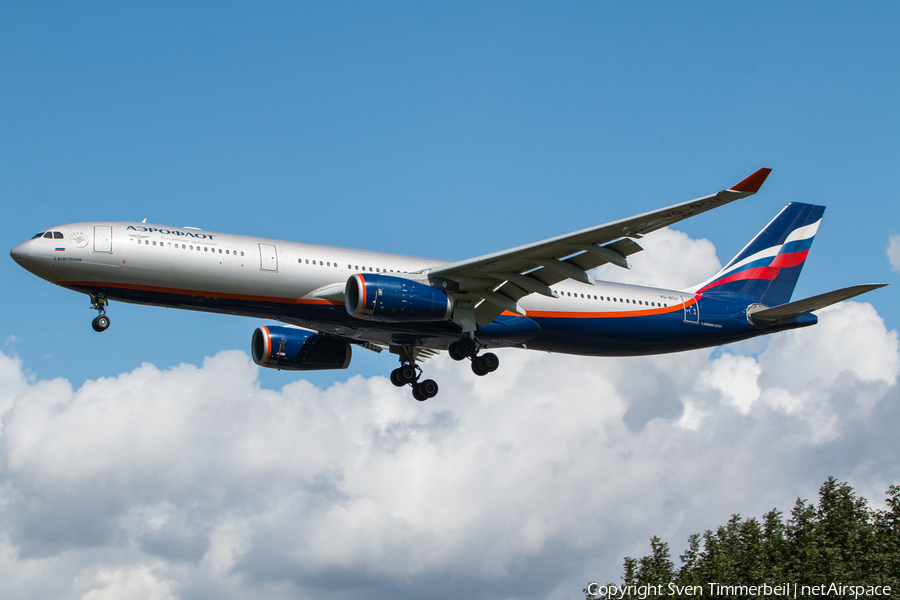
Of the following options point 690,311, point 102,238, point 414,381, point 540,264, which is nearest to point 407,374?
point 414,381

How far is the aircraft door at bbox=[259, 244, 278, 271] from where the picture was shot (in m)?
28.6

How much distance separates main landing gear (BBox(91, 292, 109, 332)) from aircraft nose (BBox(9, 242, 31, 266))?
2.28 metres

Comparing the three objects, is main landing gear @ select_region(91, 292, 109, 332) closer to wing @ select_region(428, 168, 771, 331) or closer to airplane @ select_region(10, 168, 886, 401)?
airplane @ select_region(10, 168, 886, 401)

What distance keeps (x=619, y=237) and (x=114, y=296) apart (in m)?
16.0

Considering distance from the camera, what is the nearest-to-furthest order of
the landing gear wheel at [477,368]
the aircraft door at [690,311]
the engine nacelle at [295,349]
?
the landing gear wheel at [477,368] < the aircraft door at [690,311] < the engine nacelle at [295,349]

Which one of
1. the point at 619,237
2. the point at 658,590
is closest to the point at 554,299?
the point at 619,237

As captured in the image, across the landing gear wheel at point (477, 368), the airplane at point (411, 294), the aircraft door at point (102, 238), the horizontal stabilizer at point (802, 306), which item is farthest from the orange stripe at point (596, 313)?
the aircraft door at point (102, 238)

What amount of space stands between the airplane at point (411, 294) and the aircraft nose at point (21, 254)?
47 mm

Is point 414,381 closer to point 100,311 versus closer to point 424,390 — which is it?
point 424,390

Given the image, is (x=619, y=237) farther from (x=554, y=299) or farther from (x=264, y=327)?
(x=264, y=327)

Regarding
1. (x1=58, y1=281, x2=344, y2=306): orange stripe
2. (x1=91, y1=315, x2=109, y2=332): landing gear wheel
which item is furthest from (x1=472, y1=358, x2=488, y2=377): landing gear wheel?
(x1=91, y1=315, x2=109, y2=332): landing gear wheel

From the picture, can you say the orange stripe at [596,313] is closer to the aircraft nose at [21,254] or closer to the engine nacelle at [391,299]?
the engine nacelle at [391,299]

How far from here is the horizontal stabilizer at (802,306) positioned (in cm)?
2909
